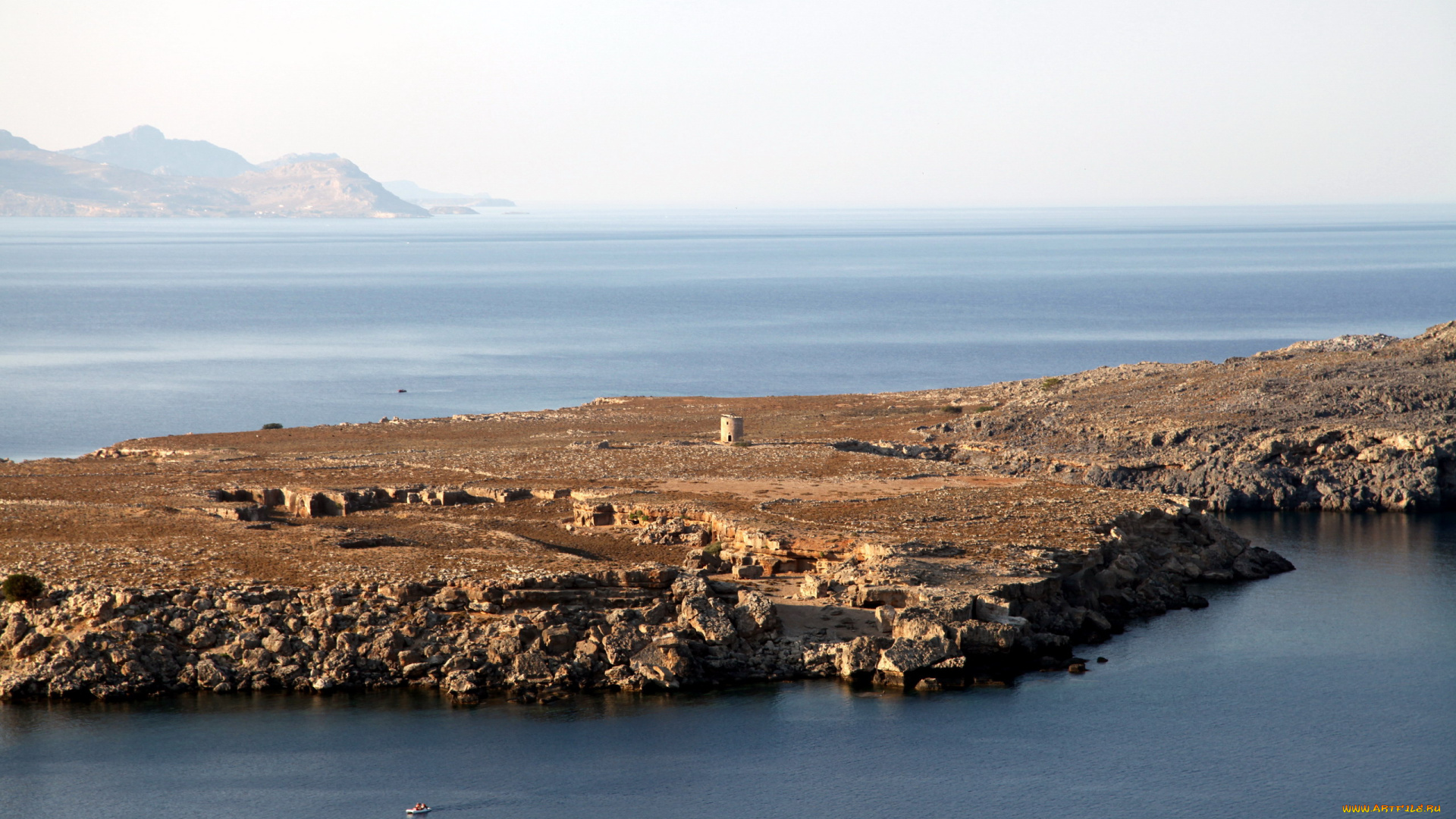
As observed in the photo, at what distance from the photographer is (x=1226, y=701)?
119 feet

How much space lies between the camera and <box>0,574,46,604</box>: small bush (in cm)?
3759

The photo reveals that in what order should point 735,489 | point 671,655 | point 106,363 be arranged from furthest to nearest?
1. point 106,363
2. point 735,489
3. point 671,655

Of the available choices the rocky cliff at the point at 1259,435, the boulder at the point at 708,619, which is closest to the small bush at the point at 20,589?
the boulder at the point at 708,619

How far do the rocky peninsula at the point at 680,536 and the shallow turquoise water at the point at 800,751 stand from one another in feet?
5.09

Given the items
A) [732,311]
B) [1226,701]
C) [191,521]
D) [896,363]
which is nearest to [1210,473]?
[1226,701]

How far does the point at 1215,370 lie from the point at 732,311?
380 ft

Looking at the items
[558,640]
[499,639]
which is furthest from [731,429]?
[499,639]

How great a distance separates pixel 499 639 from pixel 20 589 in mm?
13845

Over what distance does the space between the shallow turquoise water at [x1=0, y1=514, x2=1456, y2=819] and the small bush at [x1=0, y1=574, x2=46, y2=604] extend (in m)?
4.31

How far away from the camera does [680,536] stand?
4778 cm

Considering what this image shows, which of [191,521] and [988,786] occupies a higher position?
[191,521]

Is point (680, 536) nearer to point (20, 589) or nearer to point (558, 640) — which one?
point (558, 640)

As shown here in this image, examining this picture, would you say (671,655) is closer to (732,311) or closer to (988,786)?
(988,786)

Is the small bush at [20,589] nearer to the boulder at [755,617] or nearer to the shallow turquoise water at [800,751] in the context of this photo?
the shallow turquoise water at [800,751]
